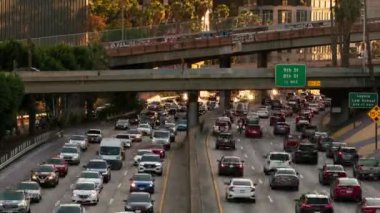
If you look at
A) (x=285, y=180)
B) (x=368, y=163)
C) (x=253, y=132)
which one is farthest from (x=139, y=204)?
(x=253, y=132)

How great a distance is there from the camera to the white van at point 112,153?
6856 centimetres

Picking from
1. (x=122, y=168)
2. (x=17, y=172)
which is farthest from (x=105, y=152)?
(x=17, y=172)

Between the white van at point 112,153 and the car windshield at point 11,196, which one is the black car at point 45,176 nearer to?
the white van at point 112,153

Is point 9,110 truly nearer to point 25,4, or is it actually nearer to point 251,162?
point 251,162

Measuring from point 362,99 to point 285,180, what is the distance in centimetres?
4035

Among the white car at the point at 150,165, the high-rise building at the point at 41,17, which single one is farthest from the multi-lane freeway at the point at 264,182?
the high-rise building at the point at 41,17

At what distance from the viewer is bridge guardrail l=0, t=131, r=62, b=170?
71.3 m

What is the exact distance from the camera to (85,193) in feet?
167

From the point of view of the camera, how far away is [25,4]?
164875mm

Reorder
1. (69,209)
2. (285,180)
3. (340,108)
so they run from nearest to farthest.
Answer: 1. (69,209)
2. (285,180)
3. (340,108)

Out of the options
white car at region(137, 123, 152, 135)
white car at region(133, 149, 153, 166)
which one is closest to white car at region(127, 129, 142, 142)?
white car at region(137, 123, 152, 135)

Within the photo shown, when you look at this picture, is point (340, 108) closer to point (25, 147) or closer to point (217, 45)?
point (25, 147)

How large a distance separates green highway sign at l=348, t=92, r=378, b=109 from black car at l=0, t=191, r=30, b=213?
52.9 metres

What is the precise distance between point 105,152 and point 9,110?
1793 cm
